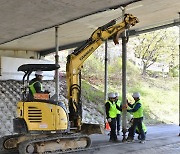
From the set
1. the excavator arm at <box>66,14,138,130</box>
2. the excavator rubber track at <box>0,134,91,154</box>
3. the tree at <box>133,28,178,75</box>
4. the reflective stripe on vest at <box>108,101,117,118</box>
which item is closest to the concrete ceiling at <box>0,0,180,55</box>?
the excavator arm at <box>66,14,138,130</box>

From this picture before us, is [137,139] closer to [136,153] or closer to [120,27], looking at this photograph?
[136,153]

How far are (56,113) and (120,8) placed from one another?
12.0 feet

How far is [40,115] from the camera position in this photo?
8.26 meters

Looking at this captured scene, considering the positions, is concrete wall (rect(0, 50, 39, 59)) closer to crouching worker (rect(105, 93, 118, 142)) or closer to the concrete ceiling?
the concrete ceiling

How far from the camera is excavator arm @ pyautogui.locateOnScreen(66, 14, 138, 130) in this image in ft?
30.5

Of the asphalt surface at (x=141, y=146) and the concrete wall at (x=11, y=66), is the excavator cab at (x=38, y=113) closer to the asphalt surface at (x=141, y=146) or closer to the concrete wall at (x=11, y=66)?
the asphalt surface at (x=141, y=146)

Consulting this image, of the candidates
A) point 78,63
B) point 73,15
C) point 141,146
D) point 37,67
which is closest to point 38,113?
point 37,67

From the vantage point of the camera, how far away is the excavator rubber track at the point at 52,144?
7953mm

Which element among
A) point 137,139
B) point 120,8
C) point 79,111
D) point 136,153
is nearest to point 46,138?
point 79,111

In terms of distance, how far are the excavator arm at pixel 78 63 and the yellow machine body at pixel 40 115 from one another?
100 centimetres

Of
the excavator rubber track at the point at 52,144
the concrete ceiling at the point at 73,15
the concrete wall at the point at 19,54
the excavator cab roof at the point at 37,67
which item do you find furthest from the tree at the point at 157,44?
the excavator cab roof at the point at 37,67

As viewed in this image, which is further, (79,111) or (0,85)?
(0,85)

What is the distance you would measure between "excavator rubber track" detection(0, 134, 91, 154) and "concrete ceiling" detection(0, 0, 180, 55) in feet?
11.1

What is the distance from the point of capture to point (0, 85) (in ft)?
61.6
